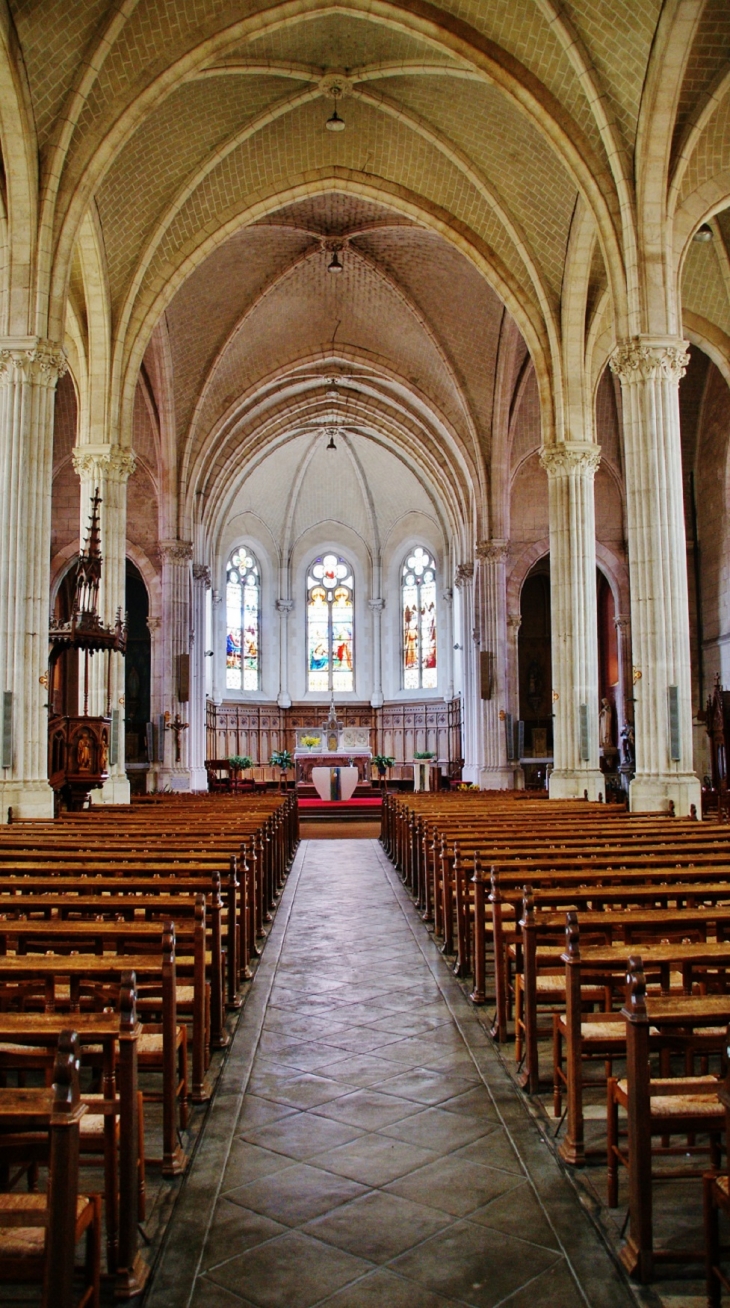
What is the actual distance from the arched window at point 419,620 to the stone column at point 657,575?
2710cm

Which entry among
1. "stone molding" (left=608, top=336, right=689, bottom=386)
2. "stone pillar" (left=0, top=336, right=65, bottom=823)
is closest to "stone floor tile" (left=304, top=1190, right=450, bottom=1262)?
"stone pillar" (left=0, top=336, right=65, bottom=823)

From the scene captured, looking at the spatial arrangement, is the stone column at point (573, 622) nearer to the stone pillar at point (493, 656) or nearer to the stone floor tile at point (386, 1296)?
the stone pillar at point (493, 656)

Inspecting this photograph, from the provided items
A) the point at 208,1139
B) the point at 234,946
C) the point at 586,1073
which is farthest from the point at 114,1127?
the point at 234,946

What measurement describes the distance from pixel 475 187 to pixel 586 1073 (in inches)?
741

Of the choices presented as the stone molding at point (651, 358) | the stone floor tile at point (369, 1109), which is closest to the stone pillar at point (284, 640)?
the stone molding at point (651, 358)

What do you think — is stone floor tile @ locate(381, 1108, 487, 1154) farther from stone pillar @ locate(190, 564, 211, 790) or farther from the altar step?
stone pillar @ locate(190, 564, 211, 790)

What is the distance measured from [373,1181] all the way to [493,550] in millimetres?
26661

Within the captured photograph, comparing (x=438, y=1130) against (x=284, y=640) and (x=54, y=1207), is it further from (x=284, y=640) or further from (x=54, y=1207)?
(x=284, y=640)

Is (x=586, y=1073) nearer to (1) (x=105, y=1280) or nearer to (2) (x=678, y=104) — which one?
(1) (x=105, y=1280)

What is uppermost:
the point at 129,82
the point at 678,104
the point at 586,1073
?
the point at 129,82

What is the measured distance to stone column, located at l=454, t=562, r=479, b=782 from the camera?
104ft

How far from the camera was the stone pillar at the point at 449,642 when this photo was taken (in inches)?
1574

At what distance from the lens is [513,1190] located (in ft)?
13.6

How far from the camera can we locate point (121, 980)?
3.68m
